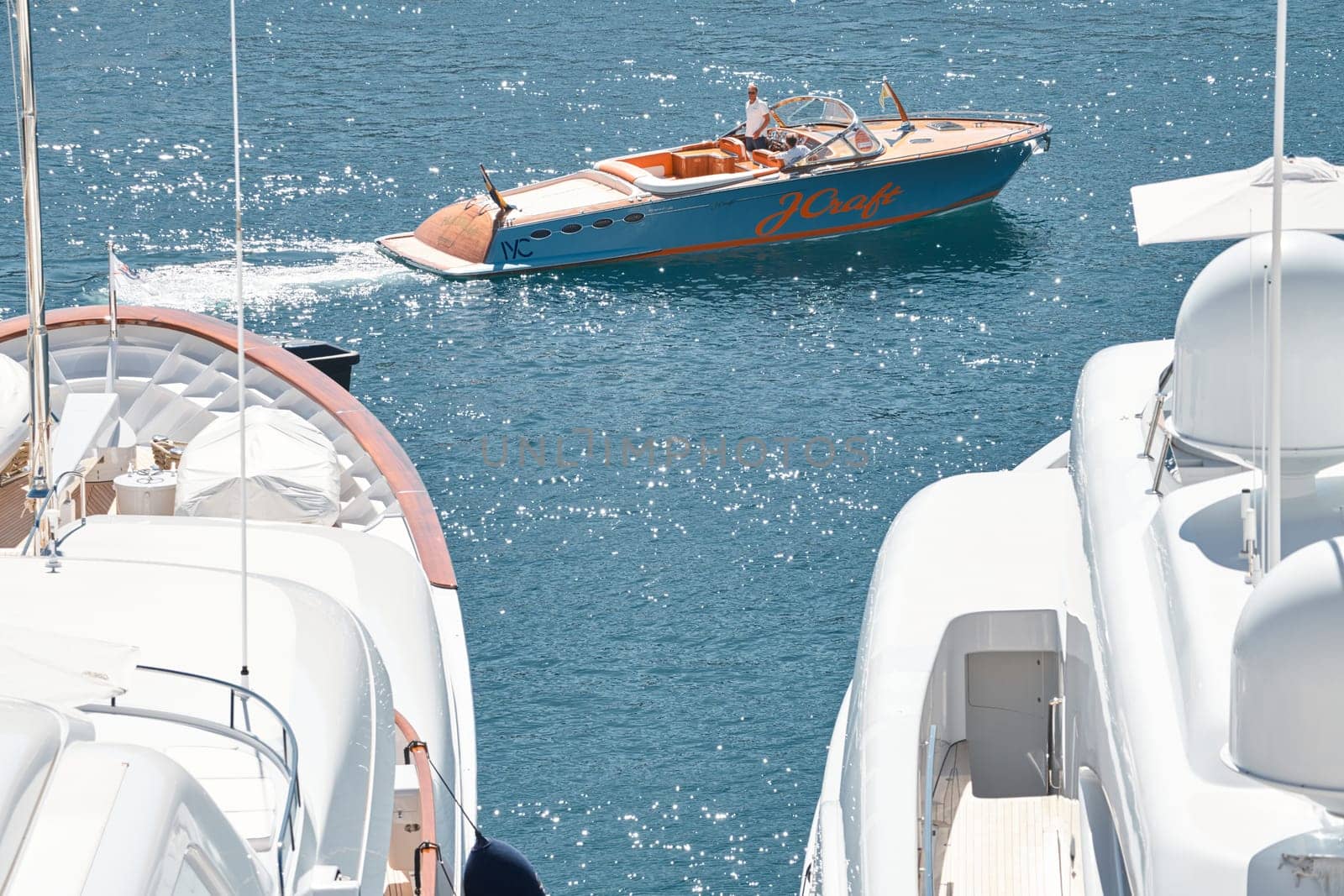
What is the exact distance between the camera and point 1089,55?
37.9 meters

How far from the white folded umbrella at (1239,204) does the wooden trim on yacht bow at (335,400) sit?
488cm

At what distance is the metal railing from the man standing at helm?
70.6 ft

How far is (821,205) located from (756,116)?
1732 mm

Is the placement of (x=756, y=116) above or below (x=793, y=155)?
above

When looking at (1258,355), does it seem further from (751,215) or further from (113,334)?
(751,215)

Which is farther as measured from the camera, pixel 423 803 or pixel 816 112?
pixel 816 112

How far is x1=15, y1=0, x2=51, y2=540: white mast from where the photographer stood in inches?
334

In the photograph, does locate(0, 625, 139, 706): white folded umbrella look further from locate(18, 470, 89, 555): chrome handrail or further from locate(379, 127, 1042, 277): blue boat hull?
locate(379, 127, 1042, 277): blue boat hull

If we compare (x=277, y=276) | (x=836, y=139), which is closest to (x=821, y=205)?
(x=836, y=139)

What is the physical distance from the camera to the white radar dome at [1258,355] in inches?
248

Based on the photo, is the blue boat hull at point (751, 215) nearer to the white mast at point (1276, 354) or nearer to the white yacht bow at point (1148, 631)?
the white yacht bow at point (1148, 631)

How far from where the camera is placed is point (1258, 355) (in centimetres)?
660

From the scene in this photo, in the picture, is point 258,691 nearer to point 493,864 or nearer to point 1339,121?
point 493,864

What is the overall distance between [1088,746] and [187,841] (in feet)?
12.5
